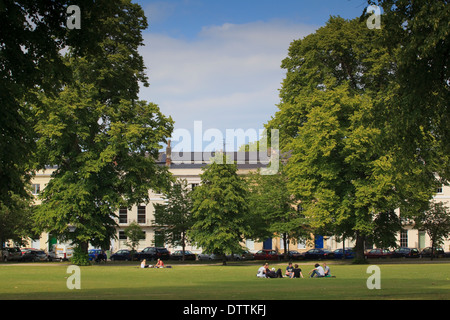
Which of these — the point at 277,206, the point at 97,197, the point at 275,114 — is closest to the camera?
the point at 97,197

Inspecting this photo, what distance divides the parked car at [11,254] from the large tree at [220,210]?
23.2m

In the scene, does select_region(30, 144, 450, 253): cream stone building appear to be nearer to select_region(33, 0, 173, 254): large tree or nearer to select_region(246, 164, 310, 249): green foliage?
select_region(246, 164, 310, 249): green foliage

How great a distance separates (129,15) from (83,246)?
1943 centimetres

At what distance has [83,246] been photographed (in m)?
48.6

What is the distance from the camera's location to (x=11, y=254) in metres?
67.1

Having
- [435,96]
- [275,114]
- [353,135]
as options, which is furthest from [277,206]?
[435,96]

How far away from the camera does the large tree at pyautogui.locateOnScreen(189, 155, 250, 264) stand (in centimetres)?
5391

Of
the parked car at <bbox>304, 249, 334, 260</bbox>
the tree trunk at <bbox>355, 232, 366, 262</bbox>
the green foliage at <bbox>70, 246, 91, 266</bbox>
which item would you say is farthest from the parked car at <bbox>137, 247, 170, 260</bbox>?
the tree trunk at <bbox>355, 232, 366, 262</bbox>

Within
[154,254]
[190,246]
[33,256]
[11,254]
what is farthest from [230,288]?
[190,246]

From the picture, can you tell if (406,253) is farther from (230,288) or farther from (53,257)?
(230,288)

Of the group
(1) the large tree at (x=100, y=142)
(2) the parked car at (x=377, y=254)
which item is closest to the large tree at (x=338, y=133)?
(1) the large tree at (x=100, y=142)

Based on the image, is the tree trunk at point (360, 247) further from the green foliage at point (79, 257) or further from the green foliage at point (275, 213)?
the green foliage at point (79, 257)
